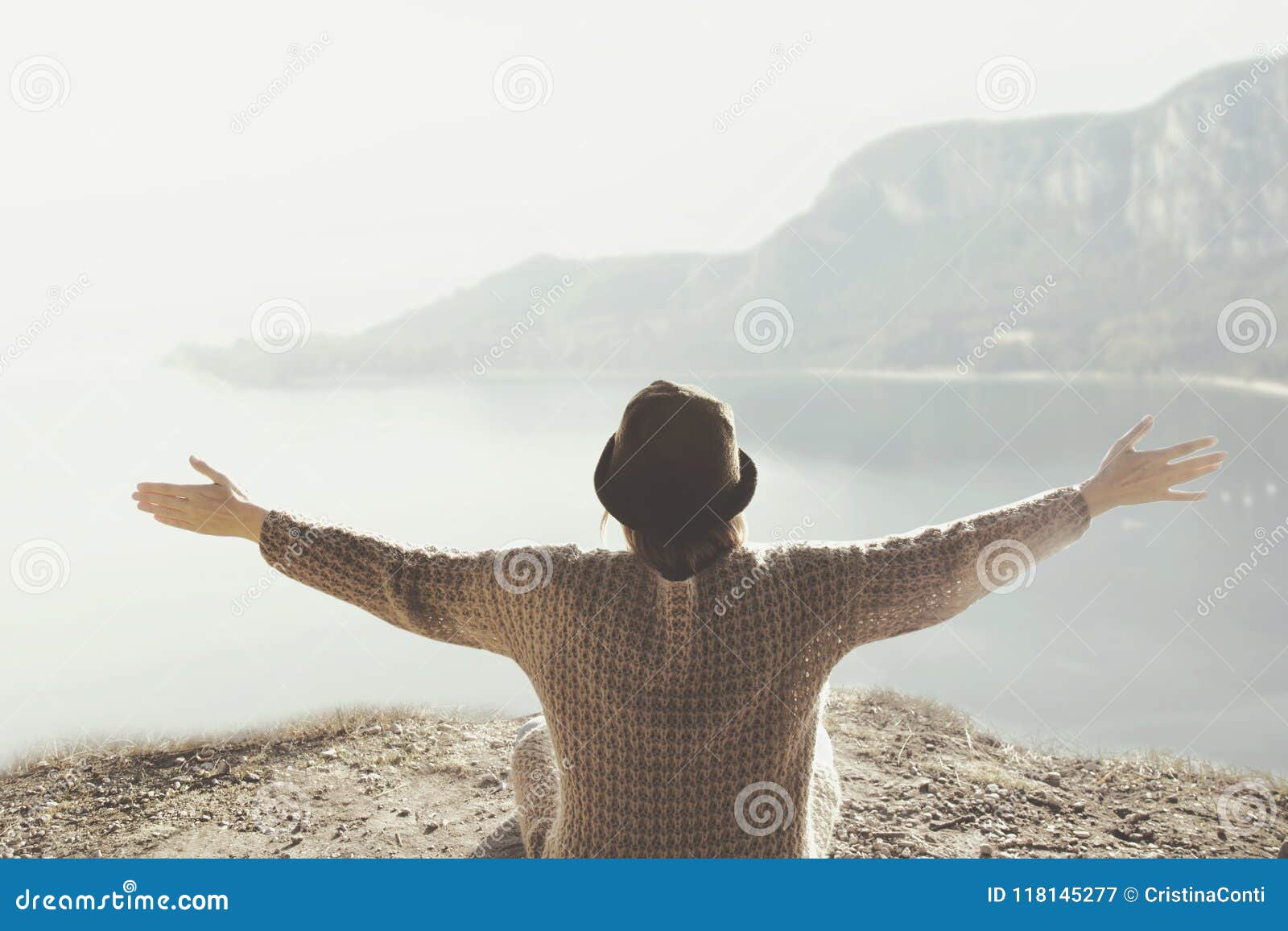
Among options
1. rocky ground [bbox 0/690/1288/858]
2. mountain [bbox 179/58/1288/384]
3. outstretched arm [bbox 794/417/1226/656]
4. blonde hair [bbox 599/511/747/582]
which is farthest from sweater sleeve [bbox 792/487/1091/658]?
mountain [bbox 179/58/1288/384]

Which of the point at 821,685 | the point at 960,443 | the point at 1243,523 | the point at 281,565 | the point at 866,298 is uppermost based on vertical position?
the point at 866,298

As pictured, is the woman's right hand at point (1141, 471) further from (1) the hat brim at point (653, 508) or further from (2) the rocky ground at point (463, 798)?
(2) the rocky ground at point (463, 798)

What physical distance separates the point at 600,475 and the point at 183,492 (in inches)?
25.0

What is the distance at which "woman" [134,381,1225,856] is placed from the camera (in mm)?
1051

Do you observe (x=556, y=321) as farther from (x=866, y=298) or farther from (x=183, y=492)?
(x=183, y=492)

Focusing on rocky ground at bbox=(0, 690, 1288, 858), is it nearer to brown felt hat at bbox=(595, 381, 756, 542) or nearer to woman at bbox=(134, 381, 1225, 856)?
woman at bbox=(134, 381, 1225, 856)

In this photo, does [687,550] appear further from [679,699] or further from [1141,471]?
[1141,471]

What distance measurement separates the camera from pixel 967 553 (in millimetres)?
→ 1196

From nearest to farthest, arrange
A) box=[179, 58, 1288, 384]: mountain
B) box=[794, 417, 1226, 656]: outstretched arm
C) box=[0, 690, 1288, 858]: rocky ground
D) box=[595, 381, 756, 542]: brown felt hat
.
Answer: box=[595, 381, 756, 542]: brown felt hat → box=[794, 417, 1226, 656]: outstretched arm → box=[0, 690, 1288, 858]: rocky ground → box=[179, 58, 1288, 384]: mountain

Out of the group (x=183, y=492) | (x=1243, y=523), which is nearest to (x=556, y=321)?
(x=1243, y=523)

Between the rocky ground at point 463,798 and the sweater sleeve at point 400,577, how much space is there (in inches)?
44.0

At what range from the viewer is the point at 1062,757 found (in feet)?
8.43

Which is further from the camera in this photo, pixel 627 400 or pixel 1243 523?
pixel 1243 523

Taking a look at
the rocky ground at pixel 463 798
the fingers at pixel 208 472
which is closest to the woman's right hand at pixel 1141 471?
the rocky ground at pixel 463 798
